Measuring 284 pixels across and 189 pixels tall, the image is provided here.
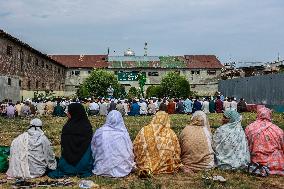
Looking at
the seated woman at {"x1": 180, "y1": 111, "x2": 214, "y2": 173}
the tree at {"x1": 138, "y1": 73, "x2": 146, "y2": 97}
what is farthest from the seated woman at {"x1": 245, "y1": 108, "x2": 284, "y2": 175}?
the tree at {"x1": 138, "y1": 73, "x2": 146, "y2": 97}

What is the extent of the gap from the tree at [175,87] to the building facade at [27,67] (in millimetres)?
12806

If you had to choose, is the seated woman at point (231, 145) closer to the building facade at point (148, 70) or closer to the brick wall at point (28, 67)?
the brick wall at point (28, 67)

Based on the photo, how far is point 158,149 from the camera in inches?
340

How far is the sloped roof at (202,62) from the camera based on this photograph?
60.8m

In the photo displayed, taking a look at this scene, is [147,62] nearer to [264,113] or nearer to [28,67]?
[28,67]

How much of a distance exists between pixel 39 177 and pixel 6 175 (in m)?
0.66

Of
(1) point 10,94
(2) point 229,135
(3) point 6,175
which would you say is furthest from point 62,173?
(1) point 10,94

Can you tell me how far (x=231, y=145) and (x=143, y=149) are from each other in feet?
5.90

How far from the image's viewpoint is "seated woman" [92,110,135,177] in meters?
8.38

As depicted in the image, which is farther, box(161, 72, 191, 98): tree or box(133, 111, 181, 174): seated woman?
box(161, 72, 191, 98): tree

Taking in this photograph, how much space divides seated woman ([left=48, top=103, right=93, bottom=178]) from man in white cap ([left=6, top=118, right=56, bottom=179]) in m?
0.24

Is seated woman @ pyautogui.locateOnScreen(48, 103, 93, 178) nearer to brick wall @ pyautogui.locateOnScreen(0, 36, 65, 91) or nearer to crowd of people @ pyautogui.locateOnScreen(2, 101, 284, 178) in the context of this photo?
crowd of people @ pyautogui.locateOnScreen(2, 101, 284, 178)

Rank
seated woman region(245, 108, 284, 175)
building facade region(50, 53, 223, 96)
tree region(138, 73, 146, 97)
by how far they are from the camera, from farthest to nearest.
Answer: building facade region(50, 53, 223, 96), tree region(138, 73, 146, 97), seated woman region(245, 108, 284, 175)

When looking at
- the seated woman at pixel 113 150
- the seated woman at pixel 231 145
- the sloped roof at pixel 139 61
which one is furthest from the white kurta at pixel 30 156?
the sloped roof at pixel 139 61
